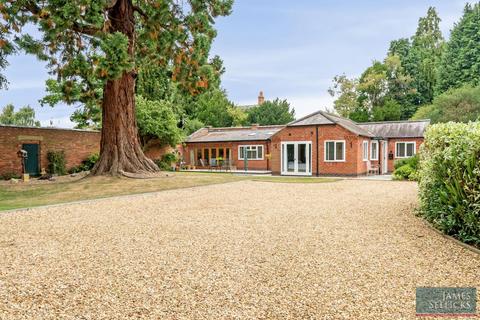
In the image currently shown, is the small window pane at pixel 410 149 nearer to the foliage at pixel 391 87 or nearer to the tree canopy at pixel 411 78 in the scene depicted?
the tree canopy at pixel 411 78

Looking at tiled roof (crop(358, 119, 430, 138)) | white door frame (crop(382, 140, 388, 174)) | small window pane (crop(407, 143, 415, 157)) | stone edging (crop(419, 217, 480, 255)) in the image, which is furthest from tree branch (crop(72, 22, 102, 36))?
small window pane (crop(407, 143, 415, 157))

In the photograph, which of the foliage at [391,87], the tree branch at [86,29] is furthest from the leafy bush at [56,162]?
the foliage at [391,87]

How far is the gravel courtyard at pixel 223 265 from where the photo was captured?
3.47m

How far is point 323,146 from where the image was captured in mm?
23156

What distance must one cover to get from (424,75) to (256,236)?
5041cm

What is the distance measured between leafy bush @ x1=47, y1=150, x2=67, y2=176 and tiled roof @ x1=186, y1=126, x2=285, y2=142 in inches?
480

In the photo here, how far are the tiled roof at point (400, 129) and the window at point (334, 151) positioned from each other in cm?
626

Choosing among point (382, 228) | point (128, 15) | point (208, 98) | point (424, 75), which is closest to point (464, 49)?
point (424, 75)

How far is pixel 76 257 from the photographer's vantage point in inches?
203

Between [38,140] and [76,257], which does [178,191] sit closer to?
[76,257]

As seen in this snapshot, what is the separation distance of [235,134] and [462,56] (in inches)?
1239

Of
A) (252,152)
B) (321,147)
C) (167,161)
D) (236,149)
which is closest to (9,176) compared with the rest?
(167,161)

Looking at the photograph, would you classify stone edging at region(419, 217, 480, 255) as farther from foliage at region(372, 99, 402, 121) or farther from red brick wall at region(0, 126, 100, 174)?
foliage at region(372, 99, 402, 121)

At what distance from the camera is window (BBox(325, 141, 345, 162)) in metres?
22.6
